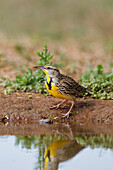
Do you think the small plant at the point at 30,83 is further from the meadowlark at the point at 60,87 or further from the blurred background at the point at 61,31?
the blurred background at the point at 61,31

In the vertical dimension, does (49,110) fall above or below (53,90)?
below

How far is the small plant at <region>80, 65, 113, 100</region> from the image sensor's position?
10.1 metres

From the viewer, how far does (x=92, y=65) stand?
1465 centimetres

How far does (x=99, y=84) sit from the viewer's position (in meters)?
10.5

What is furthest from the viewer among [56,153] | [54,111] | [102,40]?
[102,40]

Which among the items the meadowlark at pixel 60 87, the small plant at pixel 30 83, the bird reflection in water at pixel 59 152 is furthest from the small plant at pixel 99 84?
the bird reflection in water at pixel 59 152

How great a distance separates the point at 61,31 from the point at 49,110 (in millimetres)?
12908

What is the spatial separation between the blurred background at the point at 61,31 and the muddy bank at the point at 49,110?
3.19 metres

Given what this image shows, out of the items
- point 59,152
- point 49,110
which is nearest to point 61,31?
point 49,110

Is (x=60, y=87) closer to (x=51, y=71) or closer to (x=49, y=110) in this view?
(x=51, y=71)

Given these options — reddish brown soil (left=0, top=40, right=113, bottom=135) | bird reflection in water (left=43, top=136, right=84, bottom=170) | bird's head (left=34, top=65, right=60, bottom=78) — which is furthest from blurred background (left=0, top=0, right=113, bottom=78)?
bird reflection in water (left=43, top=136, right=84, bottom=170)

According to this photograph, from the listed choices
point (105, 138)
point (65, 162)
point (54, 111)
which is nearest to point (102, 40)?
point (54, 111)

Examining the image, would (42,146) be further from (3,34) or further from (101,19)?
(101,19)

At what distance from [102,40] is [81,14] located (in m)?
4.63
